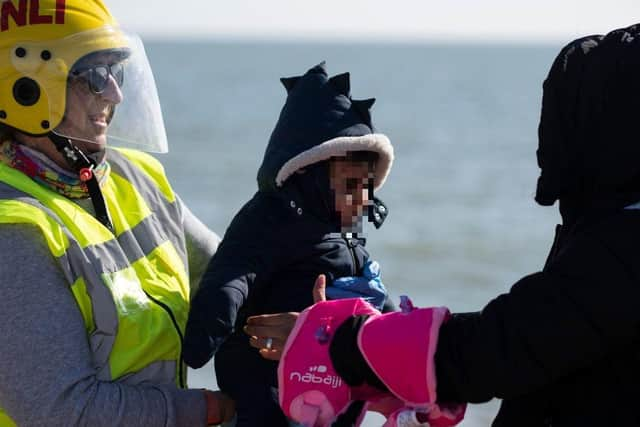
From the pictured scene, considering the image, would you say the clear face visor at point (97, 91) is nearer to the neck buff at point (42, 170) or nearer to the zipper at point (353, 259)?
the neck buff at point (42, 170)

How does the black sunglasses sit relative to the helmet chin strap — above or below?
above

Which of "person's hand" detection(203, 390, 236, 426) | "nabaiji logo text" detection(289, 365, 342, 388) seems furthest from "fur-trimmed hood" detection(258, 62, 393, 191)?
"nabaiji logo text" detection(289, 365, 342, 388)

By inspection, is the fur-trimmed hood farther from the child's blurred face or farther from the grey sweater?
the grey sweater

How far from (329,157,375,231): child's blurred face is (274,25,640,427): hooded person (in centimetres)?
68

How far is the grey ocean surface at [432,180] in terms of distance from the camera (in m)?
10.6

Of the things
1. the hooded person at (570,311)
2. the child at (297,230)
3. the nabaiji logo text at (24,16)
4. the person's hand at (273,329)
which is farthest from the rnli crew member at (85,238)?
the hooded person at (570,311)

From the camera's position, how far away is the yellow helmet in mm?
2920

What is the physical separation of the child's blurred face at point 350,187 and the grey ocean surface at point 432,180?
767 mm

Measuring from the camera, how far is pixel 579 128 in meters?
2.29

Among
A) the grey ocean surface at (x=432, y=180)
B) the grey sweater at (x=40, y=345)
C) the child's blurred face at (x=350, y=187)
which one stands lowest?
the grey ocean surface at (x=432, y=180)

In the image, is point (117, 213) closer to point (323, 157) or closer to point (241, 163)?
point (323, 157)

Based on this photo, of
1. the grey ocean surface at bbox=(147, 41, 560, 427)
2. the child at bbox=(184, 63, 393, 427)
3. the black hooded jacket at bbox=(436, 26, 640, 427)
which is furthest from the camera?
the grey ocean surface at bbox=(147, 41, 560, 427)

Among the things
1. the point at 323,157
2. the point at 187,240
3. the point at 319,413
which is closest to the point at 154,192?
the point at 187,240

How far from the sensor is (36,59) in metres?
2.92
